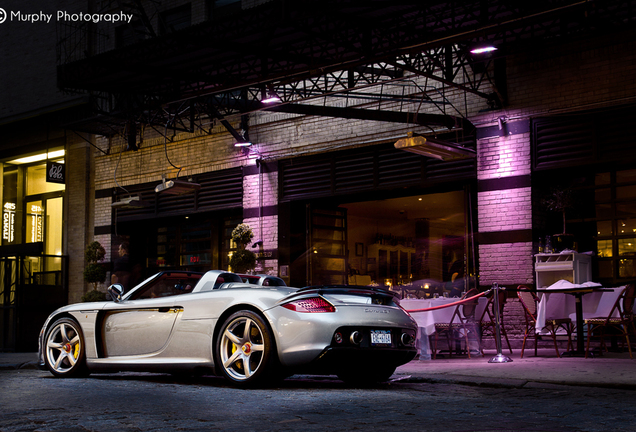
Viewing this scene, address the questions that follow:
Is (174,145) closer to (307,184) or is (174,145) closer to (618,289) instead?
(307,184)

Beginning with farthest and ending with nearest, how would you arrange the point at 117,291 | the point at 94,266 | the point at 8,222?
the point at 8,222 → the point at 94,266 → the point at 117,291

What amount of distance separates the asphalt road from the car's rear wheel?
183mm

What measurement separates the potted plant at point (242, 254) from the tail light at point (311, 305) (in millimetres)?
9077

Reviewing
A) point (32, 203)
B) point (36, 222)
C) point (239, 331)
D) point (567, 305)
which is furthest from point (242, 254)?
point (32, 203)

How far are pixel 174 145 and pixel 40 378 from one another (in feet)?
35.7

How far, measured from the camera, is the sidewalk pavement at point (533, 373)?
701 centimetres

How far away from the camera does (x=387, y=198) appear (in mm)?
15250

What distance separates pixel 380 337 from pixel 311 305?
2.44 feet

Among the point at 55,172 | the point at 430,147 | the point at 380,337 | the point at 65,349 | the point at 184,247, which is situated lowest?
the point at 65,349

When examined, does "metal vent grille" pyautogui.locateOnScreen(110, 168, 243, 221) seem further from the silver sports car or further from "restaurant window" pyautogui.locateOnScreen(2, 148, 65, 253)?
the silver sports car

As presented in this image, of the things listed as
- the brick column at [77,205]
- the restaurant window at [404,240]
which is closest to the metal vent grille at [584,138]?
the restaurant window at [404,240]

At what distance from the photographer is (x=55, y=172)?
1994 cm

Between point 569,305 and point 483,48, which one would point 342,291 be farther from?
point 483,48

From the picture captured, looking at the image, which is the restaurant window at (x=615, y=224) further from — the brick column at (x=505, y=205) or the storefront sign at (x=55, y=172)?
the storefront sign at (x=55, y=172)
